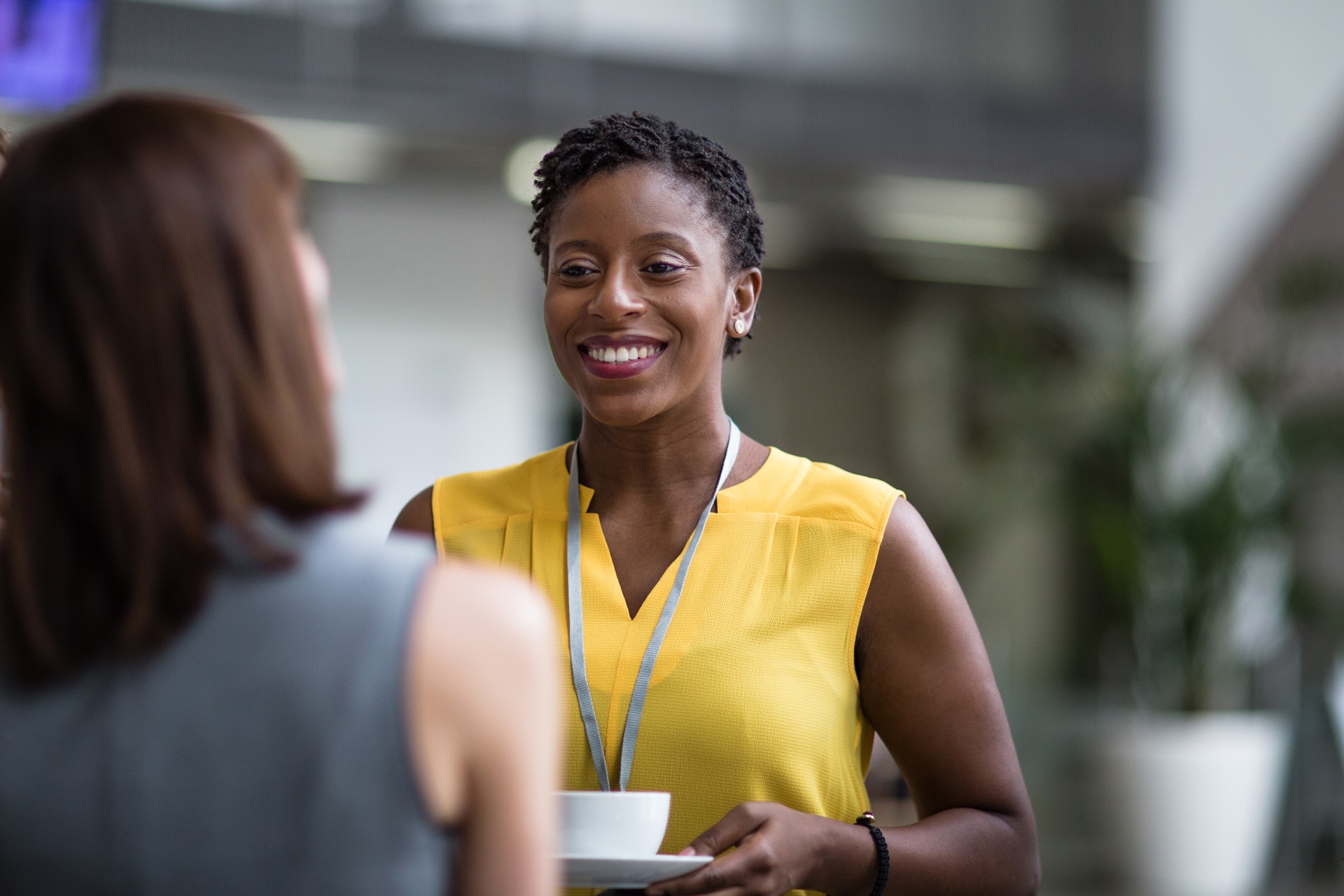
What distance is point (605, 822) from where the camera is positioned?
46.8 inches

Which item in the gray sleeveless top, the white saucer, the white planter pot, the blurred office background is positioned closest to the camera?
the gray sleeveless top

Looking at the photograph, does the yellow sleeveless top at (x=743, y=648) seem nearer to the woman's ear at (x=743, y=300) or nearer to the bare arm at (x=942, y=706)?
the bare arm at (x=942, y=706)

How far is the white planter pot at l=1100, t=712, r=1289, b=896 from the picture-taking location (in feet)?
17.2

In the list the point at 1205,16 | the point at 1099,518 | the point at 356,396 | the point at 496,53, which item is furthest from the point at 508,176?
the point at 1205,16

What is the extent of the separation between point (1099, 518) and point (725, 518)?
431 cm

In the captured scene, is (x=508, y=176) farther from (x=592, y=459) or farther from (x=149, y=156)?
(x=149, y=156)

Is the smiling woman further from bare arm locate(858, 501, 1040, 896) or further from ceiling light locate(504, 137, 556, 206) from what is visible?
ceiling light locate(504, 137, 556, 206)

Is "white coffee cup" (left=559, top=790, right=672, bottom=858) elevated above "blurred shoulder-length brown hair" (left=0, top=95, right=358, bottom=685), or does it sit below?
below

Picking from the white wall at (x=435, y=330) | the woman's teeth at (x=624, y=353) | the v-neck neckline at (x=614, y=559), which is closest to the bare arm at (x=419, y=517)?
the v-neck neckline at (x=614, y=559)

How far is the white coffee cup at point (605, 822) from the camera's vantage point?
1186 millimetres

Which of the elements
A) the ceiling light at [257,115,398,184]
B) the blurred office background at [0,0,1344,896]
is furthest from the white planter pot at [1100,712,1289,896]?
the ceiling light at [257,115,398,184]

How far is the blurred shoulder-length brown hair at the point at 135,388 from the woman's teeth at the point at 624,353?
733mm

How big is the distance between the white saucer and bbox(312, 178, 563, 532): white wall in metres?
5.41

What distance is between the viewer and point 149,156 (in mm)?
834
